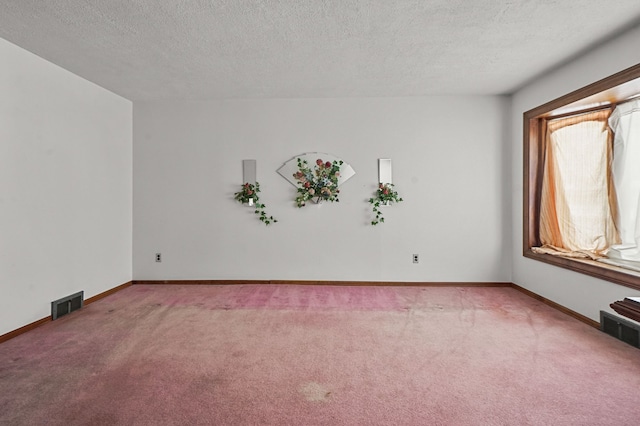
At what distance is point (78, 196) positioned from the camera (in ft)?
12.4

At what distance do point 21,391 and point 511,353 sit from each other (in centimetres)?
340

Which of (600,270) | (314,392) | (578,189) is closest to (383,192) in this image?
(578,189)

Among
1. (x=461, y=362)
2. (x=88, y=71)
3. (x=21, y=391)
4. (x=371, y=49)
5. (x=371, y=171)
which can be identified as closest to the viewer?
(x=21, y=391)

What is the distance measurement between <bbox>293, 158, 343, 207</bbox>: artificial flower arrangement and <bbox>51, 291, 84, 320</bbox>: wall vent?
275cm

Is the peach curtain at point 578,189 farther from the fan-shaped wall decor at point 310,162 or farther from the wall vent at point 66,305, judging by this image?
the wall vent at point 66,305

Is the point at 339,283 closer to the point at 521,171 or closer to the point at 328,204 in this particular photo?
the point at 328,204

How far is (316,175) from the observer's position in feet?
15.4

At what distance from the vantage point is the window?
3.08 m

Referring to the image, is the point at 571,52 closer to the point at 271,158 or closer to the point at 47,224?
the point at 271,158

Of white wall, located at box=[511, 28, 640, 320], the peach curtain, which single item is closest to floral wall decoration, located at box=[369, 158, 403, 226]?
white wall, located at box=[511, 28, 640, 320]

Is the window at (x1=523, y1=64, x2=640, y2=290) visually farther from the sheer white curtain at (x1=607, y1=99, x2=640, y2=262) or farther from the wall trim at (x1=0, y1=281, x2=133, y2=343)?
the wall trim at (x1=0, y1=281, x2=133, y2=343)

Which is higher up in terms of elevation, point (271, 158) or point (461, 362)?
point (271, 158)

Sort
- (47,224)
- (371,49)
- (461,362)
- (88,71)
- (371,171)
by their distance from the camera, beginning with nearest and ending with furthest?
1. (461,362)
2. (371,49)
3. (47,224)
4. (88,71)
5. (371,171)

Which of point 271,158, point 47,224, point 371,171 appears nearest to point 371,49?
point 371,171
